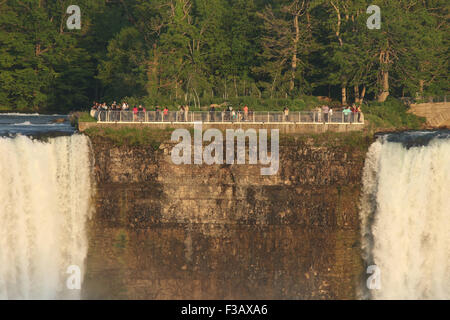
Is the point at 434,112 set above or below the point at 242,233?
above

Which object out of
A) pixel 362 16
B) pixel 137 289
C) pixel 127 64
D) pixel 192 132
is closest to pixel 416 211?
pixel 192 132

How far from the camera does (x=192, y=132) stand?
47125 millimetres

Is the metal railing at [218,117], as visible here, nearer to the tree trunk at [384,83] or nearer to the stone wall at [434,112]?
the stone wall at [434,112]

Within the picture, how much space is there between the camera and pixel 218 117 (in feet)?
159

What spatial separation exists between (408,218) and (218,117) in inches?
555

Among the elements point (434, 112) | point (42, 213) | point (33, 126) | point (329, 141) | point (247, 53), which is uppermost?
point (247, 53)

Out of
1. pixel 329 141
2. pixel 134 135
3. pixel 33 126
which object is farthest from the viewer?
pixel 33 126

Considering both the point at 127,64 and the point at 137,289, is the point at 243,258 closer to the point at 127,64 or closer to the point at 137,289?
the point at 137,289
